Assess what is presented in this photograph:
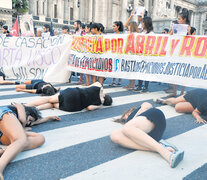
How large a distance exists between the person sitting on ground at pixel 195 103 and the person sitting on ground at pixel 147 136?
1451mm

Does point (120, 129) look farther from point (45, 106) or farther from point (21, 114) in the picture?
point (45, 106)

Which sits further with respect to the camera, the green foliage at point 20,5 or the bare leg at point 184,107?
the green foliage at point 20,5

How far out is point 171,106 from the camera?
Answer: 5348 mm

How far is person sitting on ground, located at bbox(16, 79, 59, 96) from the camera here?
5.68m

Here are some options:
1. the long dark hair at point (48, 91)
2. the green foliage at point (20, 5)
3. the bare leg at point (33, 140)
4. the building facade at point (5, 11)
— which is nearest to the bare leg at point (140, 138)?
the bare leg at point (33, 140)

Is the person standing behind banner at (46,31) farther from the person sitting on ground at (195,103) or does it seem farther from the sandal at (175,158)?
the sandal at (175,158)

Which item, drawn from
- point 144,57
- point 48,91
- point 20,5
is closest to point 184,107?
point 144,57

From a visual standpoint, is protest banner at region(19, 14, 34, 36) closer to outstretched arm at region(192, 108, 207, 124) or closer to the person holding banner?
outstretched arm at region(192, 108, 207, 124)

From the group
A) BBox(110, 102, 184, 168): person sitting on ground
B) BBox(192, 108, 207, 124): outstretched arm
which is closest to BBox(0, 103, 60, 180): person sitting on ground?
BBox(110, 102, 184, 168): person sitting on ground

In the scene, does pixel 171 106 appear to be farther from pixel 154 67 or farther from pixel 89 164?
pixel 89 164

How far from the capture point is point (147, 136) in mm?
2656

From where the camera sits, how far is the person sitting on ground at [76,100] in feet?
14.2

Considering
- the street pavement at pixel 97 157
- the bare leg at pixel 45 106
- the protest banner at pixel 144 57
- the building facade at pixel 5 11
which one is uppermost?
the building facade at pixel 5 11

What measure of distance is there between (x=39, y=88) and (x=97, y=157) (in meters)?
3.66
